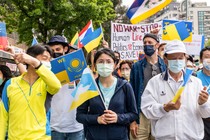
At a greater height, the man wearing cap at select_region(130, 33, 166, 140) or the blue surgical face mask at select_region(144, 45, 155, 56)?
the blue surgical face mask at select_region(144, 45, 155, 56)

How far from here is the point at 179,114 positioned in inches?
147

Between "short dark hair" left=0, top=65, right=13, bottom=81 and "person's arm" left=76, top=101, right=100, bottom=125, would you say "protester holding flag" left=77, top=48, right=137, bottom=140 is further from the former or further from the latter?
"short dark hair" left=0, top=65, right=13, bottom=81

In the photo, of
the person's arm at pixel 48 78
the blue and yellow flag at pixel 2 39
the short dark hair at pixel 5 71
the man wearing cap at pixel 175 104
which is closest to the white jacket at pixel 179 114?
the man wearing cap at pixel 175 104

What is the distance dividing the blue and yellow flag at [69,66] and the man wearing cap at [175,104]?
117 cm

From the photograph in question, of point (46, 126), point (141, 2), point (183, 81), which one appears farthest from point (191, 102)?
point (141, 2)

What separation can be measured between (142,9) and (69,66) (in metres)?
3.63

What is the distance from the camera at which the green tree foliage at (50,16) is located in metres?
20.6

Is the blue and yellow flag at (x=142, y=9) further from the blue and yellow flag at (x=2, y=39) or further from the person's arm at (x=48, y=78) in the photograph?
the person's arm at (x=48, y=78)

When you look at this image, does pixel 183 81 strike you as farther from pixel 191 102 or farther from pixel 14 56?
pixel 14 56

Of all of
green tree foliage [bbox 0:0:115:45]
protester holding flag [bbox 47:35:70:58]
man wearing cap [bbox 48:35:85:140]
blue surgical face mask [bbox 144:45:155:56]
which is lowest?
man wearing cap [bbox 48:35:85:140]

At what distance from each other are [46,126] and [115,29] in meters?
5.05

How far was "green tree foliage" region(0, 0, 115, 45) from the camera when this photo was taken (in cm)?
2062

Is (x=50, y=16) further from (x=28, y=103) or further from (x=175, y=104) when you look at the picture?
(x=175, y=104)

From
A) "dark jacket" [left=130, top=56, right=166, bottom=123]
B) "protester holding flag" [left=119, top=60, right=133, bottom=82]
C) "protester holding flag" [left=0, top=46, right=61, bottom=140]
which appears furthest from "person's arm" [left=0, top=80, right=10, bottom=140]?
"protester holding flag" [left=119, top=60, right=133, bottom=82]
